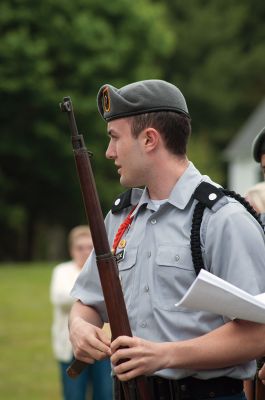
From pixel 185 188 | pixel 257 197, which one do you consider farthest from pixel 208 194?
pixel 257 197

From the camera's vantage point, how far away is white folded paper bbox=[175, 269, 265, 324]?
2.99m

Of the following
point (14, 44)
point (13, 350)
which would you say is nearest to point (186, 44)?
point (14, 44)

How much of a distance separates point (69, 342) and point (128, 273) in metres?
5.42

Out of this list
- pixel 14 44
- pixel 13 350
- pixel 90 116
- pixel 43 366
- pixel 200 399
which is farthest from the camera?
pixel 90 116

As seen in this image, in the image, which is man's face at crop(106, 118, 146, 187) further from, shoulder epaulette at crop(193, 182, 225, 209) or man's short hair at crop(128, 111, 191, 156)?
shoulder epaulette at crop(193, 182, 225, 209)

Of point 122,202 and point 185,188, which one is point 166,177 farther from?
point 122,202

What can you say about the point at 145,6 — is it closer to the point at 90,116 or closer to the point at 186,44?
the point at 90,116

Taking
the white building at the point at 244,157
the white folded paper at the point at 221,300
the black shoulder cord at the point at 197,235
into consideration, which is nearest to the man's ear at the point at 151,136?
the black shoulder cord at the point at 197,235

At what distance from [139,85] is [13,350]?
12002 mm

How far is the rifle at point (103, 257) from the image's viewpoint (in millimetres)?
3361

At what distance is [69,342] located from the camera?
29.0 feet

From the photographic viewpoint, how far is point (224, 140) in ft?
175

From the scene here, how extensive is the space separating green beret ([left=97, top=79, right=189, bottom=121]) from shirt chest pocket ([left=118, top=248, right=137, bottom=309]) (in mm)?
500

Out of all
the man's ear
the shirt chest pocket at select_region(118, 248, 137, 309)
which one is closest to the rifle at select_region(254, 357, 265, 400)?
the shirt chest pocket at select_region(118, 248, 137, 309)
